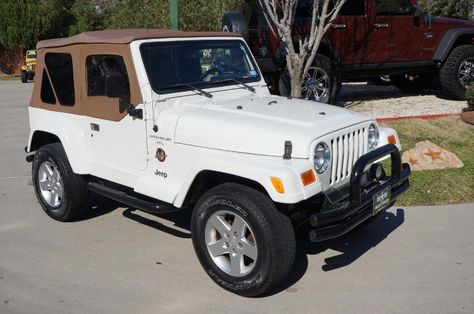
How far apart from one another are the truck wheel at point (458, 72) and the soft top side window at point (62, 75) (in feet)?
25.1

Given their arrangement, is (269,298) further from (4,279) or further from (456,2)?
(456,2)

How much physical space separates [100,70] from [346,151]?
2.41 meters

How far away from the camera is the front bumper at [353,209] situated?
3793 mm

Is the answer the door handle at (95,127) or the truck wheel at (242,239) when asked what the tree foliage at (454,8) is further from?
the truck wheel at (242,239)

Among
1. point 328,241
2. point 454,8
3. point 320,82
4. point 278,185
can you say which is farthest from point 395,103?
point 454,8

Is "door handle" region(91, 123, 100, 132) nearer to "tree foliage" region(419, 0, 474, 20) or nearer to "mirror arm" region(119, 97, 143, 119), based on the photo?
"mirror arm" region(119, 97, 143, 119)

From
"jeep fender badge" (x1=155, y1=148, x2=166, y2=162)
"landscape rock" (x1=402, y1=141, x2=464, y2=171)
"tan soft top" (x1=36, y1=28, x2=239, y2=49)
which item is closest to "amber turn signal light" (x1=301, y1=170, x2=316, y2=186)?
"jeep fender badge" (x1=155, y1=148, x2=166, y2=162)

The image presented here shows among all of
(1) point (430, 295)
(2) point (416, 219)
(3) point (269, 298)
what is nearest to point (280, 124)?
(3) point (269, 298)

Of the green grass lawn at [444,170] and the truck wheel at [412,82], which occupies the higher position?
the truck wheel at [412,82]

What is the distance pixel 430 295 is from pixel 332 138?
1343 mm

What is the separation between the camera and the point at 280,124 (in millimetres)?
4051

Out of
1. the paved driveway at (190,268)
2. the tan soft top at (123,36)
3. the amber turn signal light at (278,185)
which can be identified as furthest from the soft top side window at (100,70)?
the amber turn signal light at (278,185)

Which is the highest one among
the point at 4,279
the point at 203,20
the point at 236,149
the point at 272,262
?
the point at 203,20

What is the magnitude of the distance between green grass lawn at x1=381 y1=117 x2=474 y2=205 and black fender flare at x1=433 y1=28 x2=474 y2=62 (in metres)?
2.22
